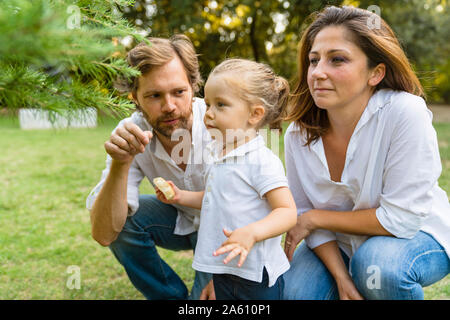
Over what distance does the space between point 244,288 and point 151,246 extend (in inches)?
32.0

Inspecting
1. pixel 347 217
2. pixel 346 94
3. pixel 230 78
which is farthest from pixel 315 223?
pixel 230 78

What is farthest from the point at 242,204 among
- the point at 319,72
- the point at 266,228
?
the point at 319,72

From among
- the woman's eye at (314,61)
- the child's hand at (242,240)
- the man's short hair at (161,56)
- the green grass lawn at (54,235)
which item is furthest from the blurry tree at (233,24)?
the child's hand at (242,240)

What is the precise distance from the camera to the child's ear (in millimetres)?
1863

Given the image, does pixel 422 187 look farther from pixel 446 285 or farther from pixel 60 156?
pixel 60 156

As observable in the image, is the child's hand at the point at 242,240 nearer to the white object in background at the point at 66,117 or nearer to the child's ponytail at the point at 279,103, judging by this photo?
the child's ponytail at the point at 279,103

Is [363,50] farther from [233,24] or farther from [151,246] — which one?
[233,24]

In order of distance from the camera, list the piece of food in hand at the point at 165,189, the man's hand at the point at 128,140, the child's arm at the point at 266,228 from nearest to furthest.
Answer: the child's arm at the point at 266,228 < the man's hand at the point at 128,140 < the piece of food in hand at the point at 165,189

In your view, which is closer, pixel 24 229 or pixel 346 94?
pixel 346 94

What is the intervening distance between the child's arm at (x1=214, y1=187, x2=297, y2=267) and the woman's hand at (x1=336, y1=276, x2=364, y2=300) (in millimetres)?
546

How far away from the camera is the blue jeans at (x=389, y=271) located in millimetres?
1839

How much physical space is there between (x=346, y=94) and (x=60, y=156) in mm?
6482

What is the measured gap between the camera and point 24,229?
3906 millimetres

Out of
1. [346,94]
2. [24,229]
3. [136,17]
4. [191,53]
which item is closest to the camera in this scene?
[346,94]
